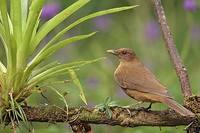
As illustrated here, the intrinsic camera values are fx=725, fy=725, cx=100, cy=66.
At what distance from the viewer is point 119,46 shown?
799cm

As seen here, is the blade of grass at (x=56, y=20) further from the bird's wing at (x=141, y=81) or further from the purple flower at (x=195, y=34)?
the purple flower at (x=195, y=34)

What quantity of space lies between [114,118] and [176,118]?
0.23 meters

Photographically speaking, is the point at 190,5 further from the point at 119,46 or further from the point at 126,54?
the point at 119,46

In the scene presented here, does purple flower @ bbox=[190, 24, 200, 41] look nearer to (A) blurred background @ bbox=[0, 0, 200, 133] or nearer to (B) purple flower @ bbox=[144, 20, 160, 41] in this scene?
(A) blurred background @ bbox=[0, 0, 200, 133]

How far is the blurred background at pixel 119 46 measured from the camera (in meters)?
4.88

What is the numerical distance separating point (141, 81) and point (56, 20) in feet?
1.81

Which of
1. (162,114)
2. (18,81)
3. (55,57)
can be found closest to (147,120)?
(162,114)

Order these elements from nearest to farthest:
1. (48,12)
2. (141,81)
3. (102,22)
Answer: (141,81)
(48,12)
(102,22)

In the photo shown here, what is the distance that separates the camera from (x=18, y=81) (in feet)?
8.60

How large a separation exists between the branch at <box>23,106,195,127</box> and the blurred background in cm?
38

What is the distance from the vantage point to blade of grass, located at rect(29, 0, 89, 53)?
A: 2.61m

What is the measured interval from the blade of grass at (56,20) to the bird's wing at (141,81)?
0.51 meters

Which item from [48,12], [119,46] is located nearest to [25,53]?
[48,12]

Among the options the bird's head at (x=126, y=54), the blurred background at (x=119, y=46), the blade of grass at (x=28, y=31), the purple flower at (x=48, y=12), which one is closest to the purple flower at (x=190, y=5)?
the blurred background at (x=119, y=46)
